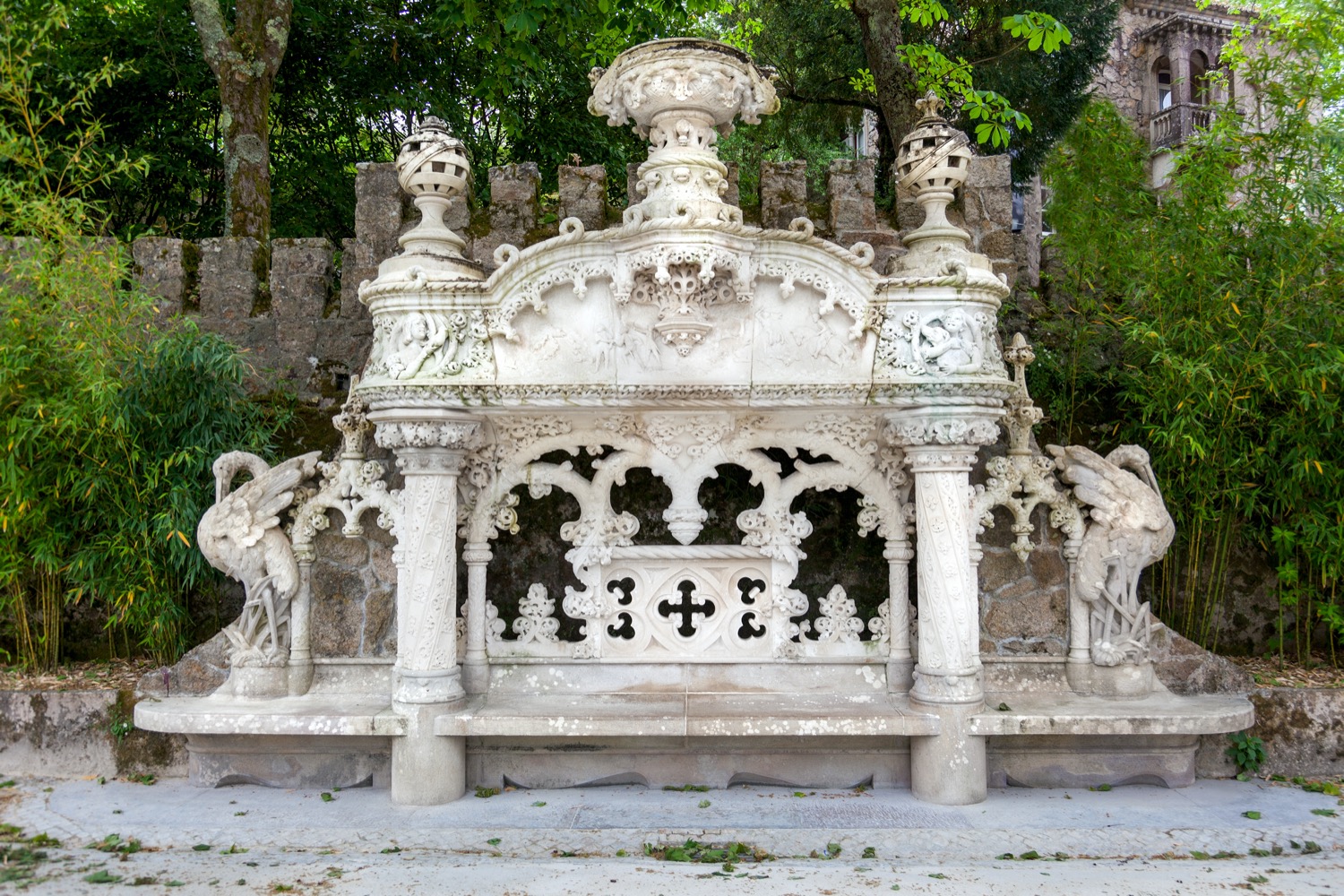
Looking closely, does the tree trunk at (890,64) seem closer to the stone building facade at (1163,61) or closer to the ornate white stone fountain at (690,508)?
the ornate white stone fountain at (690,508)

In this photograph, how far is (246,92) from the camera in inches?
266

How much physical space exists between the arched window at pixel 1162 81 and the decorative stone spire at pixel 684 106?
649 inches

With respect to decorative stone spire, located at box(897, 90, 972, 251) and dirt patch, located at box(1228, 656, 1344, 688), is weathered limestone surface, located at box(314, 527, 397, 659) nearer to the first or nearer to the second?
decorative stone spire, located at box(897, 90, 972, 251)

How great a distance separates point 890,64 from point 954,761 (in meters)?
6.04

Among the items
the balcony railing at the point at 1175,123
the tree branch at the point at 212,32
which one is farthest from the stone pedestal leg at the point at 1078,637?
the balcony railing at the point at 1175,123

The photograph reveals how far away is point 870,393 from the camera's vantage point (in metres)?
4.20

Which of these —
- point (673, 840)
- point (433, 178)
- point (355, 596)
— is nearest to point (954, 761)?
point (673, 840)

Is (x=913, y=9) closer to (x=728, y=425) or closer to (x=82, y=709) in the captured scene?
(x=728, y=425)

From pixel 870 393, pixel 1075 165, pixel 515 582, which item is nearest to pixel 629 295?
pixel 870 393

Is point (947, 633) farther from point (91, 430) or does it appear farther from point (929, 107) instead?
point (91, 430)

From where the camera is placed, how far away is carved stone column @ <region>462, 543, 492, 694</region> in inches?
180

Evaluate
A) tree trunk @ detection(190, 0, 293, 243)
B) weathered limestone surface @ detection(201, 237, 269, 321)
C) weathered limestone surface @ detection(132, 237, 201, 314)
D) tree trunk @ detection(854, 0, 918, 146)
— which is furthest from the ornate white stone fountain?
tree trunk @ detection(854, 0, 918, 146)

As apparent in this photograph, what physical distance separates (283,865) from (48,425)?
238 centimetres

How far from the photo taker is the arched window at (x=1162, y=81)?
1739 centimetres
